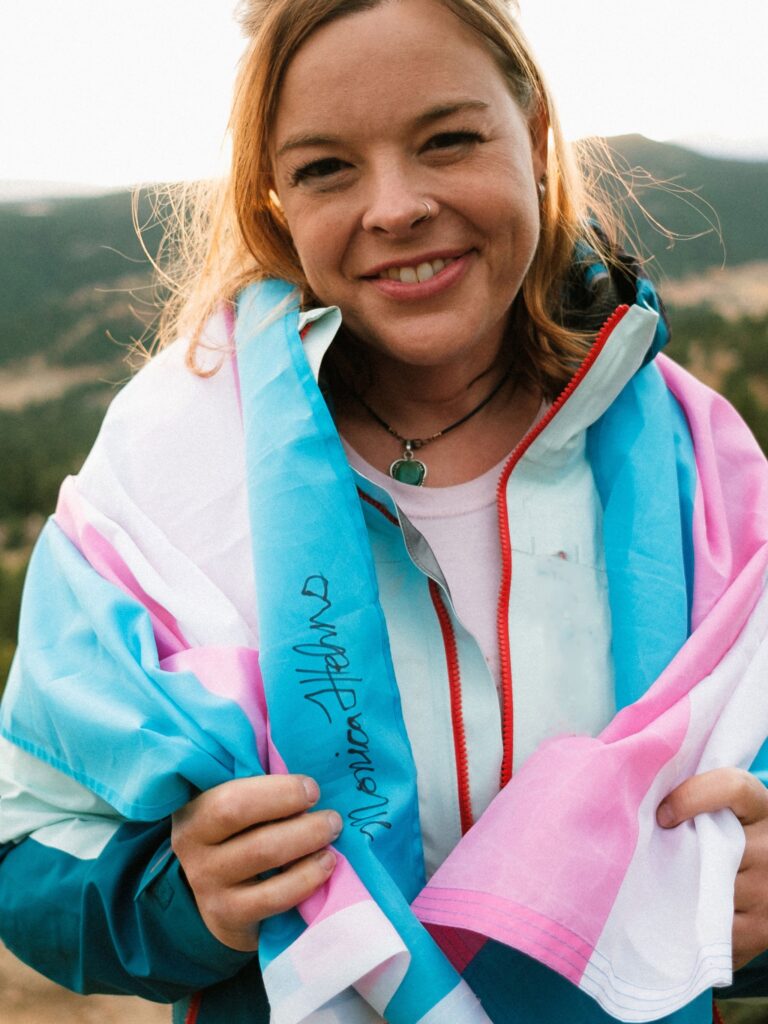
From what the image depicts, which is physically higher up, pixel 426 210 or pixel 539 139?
pixel 539 139

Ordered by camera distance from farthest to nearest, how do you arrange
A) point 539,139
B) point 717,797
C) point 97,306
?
1. point 97,306
2. point 539,139
3. point 717,797

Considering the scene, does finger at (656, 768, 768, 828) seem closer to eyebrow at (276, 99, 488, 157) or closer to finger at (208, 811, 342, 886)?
finger at (208, 811, 342, 886)

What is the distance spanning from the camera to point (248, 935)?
1.37 meters

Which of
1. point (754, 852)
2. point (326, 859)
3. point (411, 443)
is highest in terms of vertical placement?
point (411, 443)

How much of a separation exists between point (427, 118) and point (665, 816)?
104 centimetres

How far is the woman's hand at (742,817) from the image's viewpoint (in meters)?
1.44

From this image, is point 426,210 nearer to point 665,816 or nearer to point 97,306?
point 665,816

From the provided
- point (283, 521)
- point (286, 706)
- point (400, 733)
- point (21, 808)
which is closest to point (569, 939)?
point (400, 733)

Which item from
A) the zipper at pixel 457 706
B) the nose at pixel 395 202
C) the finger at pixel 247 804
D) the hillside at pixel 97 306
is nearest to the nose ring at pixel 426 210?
the nose at pixel 395 202

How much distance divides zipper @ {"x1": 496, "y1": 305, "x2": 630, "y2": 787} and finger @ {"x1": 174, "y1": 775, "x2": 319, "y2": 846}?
32 cm

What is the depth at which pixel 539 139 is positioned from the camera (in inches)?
71.2

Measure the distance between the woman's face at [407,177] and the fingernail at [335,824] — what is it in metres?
0.69

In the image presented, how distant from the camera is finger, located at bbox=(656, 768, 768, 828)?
144 cm

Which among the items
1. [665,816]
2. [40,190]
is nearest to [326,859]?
[665,816]
